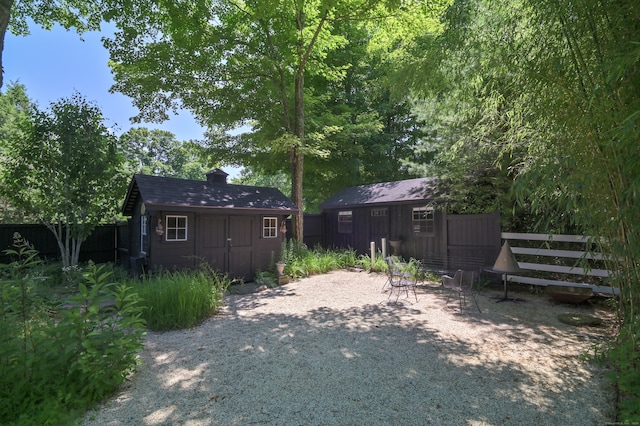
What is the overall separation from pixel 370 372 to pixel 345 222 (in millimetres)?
8932

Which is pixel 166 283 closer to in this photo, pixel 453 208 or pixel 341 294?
pixel 341 294

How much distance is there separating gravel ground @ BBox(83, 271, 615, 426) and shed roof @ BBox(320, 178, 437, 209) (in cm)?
467

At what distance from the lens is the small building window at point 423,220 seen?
906cm

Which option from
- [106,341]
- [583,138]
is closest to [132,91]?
[106,341]

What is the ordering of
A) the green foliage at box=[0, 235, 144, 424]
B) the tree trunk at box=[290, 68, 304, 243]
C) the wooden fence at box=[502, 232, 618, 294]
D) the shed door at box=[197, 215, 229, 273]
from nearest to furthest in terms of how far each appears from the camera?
the green foliage at box=[0, 235, 144, 424], the wooden fence at box=[502, 232, 618, 294], the shed door at box=[197, 215, 229, 273], the tree trunk at box=[290, 68, 304, 243]

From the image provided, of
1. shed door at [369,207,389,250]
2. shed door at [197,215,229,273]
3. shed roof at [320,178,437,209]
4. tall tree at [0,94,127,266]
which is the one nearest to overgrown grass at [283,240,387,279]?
shed door at [369,207,389,250]

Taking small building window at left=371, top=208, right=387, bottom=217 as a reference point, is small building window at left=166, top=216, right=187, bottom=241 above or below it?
below

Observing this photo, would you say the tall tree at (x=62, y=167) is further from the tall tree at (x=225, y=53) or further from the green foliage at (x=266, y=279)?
the green foliage at (x=266, y=279)

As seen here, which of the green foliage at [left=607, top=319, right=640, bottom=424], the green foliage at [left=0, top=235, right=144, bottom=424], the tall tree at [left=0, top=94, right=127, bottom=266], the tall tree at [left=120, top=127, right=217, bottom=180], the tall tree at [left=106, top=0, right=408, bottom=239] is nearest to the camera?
the green foliage at [left=607, top=319, right=640, bottom=424]

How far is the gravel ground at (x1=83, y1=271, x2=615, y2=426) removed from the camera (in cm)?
232

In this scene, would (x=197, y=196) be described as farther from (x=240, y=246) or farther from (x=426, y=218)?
(x=426, y=218)

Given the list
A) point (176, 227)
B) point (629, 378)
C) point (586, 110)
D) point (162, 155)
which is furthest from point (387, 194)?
point (162, 155)

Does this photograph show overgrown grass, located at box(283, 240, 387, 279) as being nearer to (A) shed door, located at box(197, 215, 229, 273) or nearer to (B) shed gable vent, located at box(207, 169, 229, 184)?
(A) shed door, located at box(197, 215, 229, 273)

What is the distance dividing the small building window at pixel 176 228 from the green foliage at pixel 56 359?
160 inches
